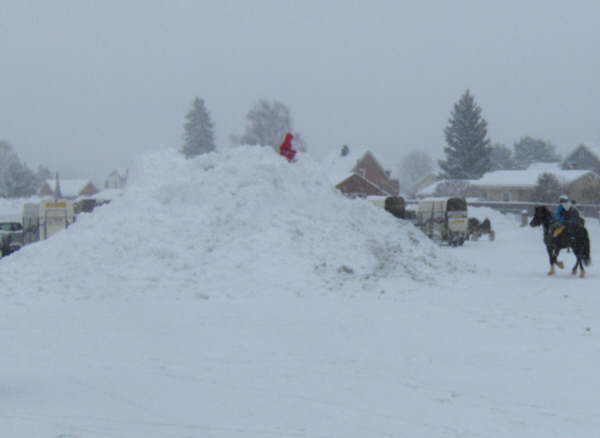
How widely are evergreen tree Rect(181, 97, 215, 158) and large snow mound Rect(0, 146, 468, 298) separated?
62798 mm

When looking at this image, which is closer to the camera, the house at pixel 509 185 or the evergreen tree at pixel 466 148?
the house at pixel 509 185

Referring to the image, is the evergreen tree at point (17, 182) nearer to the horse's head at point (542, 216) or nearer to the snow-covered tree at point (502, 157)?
the snow-covered tree at point (502, 157)

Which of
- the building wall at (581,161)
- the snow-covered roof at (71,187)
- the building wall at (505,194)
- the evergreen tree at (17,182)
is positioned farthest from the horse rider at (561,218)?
the snow-covered roof at (71,187)

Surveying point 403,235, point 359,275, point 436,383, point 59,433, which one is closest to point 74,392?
point 59,433

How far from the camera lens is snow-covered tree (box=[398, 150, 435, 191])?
127 m

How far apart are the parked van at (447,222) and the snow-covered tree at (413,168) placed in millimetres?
93186

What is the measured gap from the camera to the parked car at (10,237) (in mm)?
21859

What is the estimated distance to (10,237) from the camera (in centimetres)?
2317

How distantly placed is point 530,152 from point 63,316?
367 ft

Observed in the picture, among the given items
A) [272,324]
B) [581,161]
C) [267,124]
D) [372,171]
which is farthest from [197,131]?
[272,324]

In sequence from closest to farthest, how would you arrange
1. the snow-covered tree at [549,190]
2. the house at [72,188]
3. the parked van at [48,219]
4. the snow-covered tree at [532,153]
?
1. the parked van at [48,219]
2. the snow-covered tree at [549,190]
3. the house at [72,188]
4. the snow-covered tree at [532,153]

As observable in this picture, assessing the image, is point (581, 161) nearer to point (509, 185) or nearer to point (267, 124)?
point (509, 185)

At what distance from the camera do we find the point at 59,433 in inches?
208

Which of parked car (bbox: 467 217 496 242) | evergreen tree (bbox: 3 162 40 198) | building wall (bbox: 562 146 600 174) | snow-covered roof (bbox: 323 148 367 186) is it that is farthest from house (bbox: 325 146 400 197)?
evergreen tree (bbox: 3 162 40 198)
